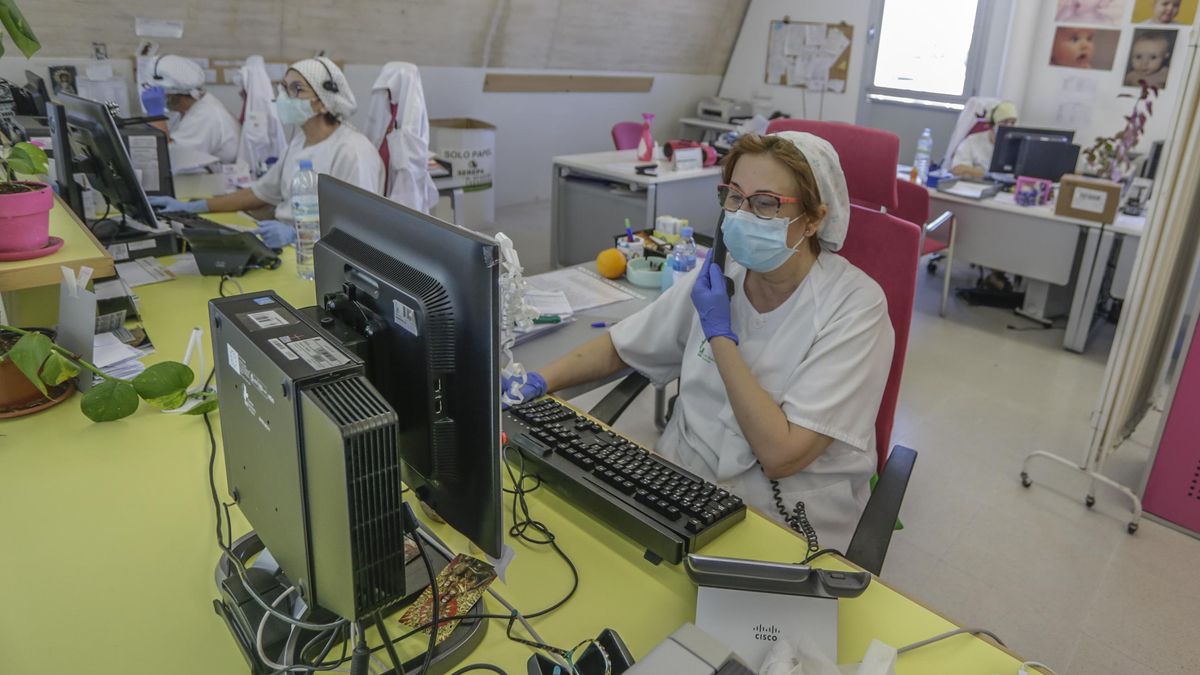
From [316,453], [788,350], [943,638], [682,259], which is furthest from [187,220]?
[943,638]

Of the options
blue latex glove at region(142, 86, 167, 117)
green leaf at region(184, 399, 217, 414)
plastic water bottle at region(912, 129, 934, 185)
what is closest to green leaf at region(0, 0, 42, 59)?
green leaf at region(184, 399, 217, 414)

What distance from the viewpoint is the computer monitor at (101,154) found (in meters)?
1.95

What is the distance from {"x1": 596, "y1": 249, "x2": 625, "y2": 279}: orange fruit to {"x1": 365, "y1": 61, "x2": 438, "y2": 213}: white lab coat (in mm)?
1658

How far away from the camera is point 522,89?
6.07 m

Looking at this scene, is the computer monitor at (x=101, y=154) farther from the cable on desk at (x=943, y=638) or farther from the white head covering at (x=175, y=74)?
the white head covering at (x=175, y=74)

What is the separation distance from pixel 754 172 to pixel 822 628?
33.4 inches

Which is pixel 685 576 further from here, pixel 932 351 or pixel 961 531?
pixel 932 351

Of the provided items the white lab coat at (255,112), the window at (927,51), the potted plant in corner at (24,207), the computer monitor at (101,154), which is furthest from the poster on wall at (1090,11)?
the potted plant in corner at (24,207)

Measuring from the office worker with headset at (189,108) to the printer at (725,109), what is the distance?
4336mm

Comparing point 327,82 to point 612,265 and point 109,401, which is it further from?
point 109,401

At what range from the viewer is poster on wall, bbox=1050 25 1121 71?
16.1 ft

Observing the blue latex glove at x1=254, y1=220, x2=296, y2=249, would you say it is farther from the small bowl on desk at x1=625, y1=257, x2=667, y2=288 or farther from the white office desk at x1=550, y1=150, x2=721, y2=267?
the white office desk at x1=550, y1=150, x2=721, y2=267

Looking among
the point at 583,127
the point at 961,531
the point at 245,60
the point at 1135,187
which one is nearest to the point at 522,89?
the point at 583,127

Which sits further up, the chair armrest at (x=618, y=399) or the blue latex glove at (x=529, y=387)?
the blue latex glove at (x=529, y=387)
